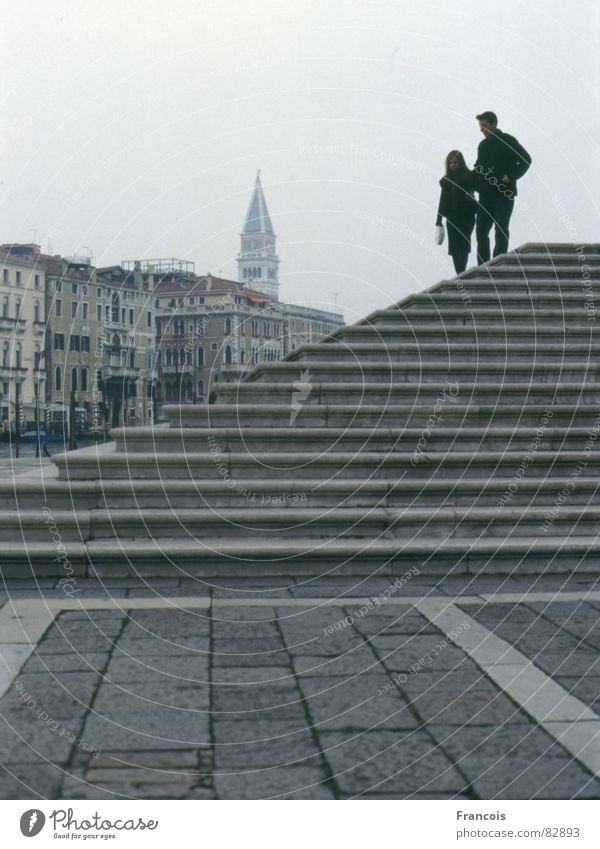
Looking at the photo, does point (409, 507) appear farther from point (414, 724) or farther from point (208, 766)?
point (208, 766)

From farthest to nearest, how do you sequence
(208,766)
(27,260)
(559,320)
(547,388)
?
(27,260) → (559,320) → (547,388) → (208,766)

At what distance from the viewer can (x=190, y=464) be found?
6320 mm

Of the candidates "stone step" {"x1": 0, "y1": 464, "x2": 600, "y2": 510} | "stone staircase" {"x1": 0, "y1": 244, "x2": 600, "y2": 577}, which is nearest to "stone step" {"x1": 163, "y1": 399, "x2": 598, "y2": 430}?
"stone staircase" {"x1": 0, "y1": 244, "x2": 600, "y2": 577}

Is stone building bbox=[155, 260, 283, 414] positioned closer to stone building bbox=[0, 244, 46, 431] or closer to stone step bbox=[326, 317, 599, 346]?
stone building bbox=[0, 244, 46, 431]

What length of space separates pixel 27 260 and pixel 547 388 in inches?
2366

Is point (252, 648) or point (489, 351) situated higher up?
point (489, 351)

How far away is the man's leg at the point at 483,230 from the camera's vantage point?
9969 mm

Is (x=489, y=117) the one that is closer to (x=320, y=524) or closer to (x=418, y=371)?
(x=418, y=371)

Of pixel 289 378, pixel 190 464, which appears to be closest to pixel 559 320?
pixel 289 378

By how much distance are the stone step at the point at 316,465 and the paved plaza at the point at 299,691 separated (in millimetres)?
1061

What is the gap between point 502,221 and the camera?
32.8 feet

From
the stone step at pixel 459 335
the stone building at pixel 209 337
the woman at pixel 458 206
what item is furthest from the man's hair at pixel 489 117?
the stone building at pixel 209 337

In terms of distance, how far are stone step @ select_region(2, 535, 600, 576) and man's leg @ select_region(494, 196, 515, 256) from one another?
4951mm
